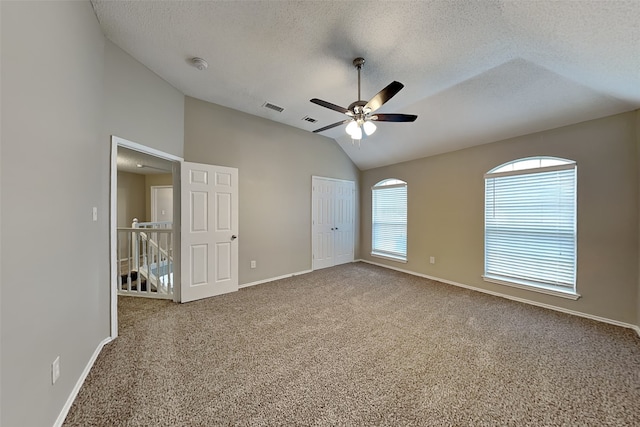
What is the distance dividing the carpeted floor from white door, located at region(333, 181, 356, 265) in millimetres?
2252

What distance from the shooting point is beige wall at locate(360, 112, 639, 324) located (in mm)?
2619

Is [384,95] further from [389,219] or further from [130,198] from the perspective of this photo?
[130,198]

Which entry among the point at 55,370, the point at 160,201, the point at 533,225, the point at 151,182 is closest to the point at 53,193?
the point at 55,370

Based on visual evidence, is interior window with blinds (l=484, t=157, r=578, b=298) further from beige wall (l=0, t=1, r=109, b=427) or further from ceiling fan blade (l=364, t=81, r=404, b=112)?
beige wall (l=0, t=1, r=109, b=427)

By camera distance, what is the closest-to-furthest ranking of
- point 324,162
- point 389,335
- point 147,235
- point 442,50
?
point 442,50, point 389,335, point 147,235, point 324,162

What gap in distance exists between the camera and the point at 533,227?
10.9 feet

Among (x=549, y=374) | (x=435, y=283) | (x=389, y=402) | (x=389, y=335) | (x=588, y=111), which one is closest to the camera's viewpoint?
(x=389, y=402)

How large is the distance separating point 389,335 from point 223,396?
1.63 meters

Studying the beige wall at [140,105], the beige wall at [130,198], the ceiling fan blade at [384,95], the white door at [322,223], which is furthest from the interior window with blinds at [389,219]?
the beige wall at [130,198]

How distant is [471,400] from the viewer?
5.33 ft

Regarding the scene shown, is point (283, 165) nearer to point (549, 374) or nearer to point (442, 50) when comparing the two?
point (442, 50)

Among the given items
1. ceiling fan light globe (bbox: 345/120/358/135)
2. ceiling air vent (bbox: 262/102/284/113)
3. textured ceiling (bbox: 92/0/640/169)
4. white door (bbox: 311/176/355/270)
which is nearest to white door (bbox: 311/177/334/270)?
white door (bbox: 311/176/355/270)

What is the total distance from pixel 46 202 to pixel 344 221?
4709 mm

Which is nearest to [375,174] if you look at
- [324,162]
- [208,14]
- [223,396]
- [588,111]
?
[324,162]
